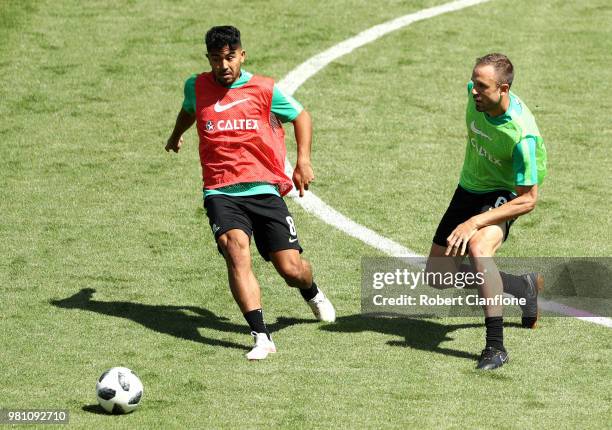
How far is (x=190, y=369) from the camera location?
955 centimetres

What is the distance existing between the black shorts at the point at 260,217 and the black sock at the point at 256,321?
62cm

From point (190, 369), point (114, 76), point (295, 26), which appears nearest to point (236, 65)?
point (190, 369)

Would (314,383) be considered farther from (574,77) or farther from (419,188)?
(574,77)

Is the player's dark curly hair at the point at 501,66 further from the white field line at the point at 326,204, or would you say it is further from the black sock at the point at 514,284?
the white field line at the point at 326,204

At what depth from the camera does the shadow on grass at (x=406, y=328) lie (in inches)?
400

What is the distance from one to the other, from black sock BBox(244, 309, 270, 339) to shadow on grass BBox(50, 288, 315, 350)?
1.15 feet

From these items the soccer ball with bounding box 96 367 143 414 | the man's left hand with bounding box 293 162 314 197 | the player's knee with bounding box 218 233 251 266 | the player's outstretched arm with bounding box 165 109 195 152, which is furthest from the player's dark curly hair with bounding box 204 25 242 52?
the soccer ball with bounding box 96 367 143 414

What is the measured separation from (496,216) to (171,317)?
2820mm

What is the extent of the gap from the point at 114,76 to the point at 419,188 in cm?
453

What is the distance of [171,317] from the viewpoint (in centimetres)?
1077

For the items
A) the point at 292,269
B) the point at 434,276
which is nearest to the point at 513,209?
the point at 434,276

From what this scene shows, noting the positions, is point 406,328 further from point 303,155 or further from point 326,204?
point 326,204

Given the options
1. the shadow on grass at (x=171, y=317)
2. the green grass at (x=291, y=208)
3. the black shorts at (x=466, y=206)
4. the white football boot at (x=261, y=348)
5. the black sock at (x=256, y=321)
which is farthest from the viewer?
the shadow on grass at (x=171, y=317)

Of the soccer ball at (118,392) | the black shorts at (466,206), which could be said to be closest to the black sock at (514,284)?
the black shorts at (466,206)
